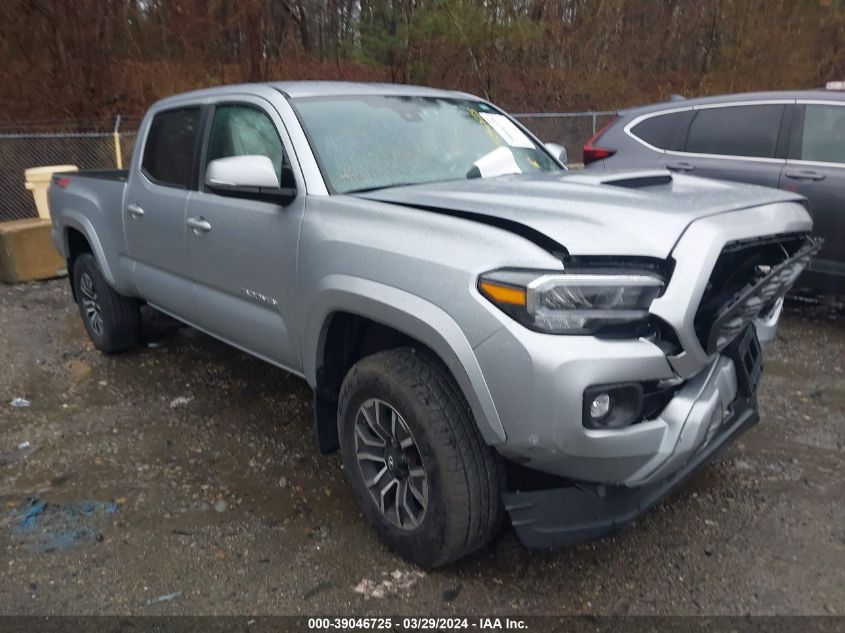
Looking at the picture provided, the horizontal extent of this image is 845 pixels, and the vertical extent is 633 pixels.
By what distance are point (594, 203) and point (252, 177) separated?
1475 millimetres

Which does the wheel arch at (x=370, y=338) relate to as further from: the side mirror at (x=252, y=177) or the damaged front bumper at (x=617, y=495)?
the side mirror at (x=252, y=177)

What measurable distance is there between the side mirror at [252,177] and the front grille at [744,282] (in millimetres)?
1774

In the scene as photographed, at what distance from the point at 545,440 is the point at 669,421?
17.0 inches

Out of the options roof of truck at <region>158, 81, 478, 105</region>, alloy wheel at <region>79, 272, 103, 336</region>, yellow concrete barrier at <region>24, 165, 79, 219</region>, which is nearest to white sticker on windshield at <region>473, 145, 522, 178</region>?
roof of truck at <region>158, 81, 478, 105</region>

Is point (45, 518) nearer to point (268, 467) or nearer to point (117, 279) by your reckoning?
point (268, 467)

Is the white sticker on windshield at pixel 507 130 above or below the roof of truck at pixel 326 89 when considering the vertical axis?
below

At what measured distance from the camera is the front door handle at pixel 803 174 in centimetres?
545

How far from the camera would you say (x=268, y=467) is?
12.7ft

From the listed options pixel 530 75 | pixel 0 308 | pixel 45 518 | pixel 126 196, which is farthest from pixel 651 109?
pixel 530 75

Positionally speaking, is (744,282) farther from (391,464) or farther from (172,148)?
(172,148)

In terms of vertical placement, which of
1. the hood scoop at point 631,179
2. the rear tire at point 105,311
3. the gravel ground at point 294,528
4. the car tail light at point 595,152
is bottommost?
the gravel ground at point 294,528

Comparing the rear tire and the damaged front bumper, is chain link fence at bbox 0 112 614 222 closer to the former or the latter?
the rear tire

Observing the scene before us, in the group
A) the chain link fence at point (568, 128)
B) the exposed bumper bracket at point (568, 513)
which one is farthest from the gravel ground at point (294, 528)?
the chain link fence at point (568, 128)

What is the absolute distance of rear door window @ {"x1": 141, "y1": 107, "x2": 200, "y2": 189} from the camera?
4215 mm
